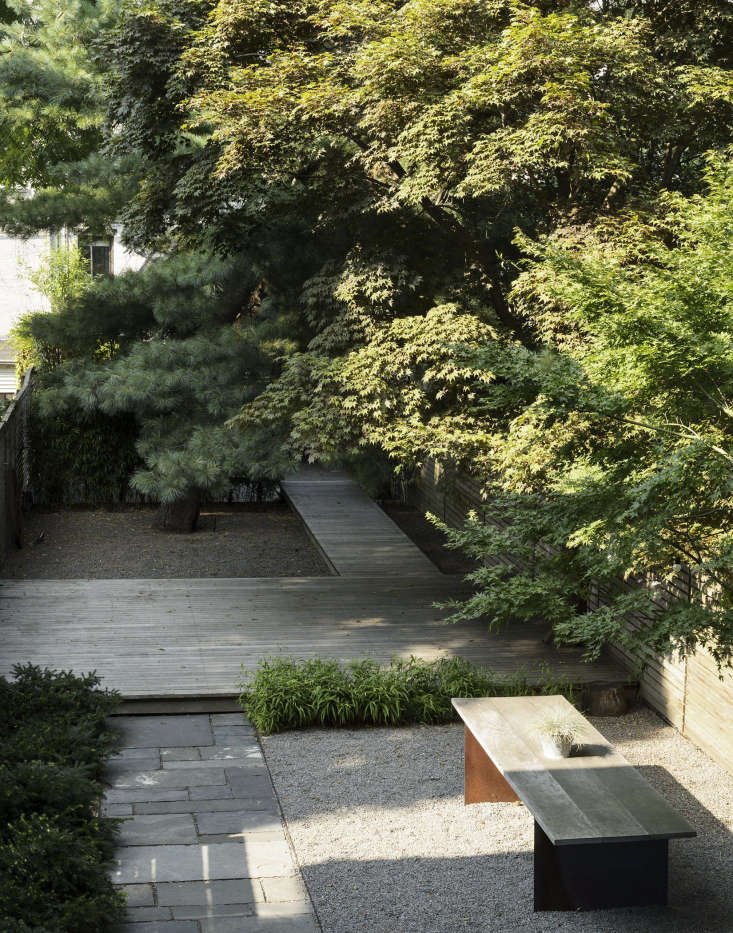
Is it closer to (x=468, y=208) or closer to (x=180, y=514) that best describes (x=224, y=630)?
(x=468, y=208)

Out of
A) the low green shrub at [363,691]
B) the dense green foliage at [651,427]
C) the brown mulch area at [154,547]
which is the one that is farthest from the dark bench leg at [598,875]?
the brown mulch area at [154,547]

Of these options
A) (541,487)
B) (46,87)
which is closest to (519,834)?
(541,487)

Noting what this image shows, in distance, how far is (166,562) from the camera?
1314cm

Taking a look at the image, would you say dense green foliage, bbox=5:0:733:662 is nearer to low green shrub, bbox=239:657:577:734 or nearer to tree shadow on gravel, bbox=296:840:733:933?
low green shrub, bbox=239:657:577:734

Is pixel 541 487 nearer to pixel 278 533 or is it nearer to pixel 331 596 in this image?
pixel 331 596

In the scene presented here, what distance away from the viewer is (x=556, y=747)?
18.7 feet

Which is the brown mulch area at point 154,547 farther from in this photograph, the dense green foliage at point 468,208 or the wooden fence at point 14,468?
the dense green foliage at point 468,208

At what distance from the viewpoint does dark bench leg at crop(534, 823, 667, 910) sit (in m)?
5.23

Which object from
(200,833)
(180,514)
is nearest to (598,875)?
(200,833)

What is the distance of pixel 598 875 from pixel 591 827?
533 millimetres

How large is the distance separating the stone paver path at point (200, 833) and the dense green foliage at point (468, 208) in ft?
6.47

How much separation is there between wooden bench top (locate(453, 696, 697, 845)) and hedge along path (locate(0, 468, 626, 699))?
2597mm

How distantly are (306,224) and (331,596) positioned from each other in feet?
14.0

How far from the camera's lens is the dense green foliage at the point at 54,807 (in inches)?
179
